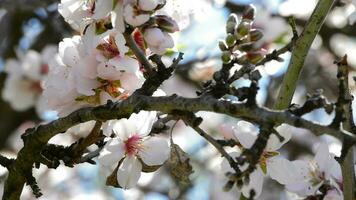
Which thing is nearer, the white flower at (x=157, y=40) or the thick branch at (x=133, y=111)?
the thick branch at (x=133, y=111)

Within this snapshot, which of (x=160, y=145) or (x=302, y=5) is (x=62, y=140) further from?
(x=160, y=145)

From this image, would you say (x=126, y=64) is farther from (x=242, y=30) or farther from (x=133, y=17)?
(x=242, y=30)

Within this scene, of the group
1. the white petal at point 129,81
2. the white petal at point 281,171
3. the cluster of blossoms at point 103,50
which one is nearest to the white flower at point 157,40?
the cluster of blossoms at point 103,50

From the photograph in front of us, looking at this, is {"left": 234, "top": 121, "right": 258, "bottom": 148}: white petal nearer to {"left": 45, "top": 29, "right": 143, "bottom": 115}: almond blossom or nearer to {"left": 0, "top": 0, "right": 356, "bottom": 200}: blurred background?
{"left": 45, "top": 29, "right": 143, "bottom": 115}: almond blossom

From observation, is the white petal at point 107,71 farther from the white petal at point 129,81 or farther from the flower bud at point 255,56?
the flower bud at point 255,56

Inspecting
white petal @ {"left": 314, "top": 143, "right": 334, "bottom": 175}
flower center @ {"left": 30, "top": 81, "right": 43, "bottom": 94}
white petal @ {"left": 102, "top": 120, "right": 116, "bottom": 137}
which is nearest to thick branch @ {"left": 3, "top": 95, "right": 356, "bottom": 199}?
white petal @ {"left": 102, "top": 120, "right": 116, "bottom": 137}

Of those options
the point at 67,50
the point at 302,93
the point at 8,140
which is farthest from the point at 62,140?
the point at 67,50
